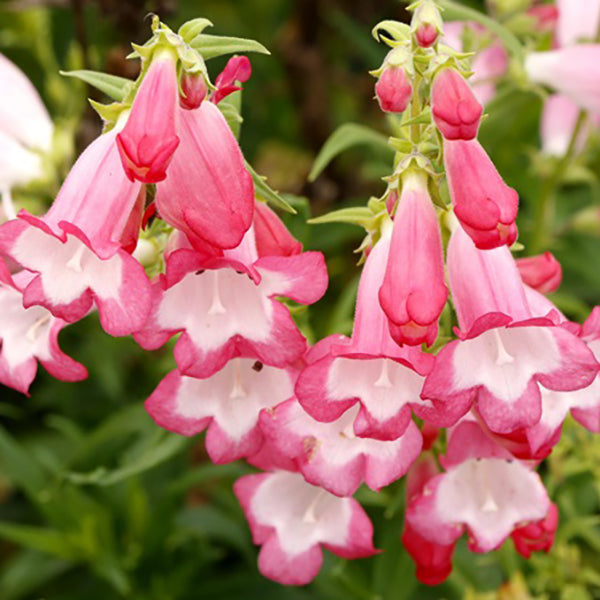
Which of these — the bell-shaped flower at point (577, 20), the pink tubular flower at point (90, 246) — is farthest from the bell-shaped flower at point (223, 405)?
the bell-shaped flower at point (577, 20)

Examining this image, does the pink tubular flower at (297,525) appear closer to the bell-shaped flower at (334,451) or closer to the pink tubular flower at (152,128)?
the bell-shaped flower at (334,451)

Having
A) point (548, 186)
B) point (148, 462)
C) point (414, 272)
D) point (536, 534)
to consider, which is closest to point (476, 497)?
point (536, 534)

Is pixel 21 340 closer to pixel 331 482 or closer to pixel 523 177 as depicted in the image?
pixel 331 482

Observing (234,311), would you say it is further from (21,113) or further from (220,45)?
(21,113)

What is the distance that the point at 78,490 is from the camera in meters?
1.73

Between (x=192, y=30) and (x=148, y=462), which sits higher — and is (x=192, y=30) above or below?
above

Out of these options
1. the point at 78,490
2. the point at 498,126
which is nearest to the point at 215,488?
the point at 78,490

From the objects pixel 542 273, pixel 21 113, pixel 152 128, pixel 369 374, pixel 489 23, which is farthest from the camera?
pixel 21 113

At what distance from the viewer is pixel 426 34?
97cm

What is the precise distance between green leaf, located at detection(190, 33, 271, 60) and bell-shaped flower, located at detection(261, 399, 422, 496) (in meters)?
0.35

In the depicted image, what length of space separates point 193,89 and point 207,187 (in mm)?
90

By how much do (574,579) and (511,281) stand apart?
635 mm

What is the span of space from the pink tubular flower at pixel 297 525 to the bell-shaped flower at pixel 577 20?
0.86 m

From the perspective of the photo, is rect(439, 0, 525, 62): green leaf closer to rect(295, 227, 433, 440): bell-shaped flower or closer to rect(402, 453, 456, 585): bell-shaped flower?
rect(295, 227, 433, 440): bell-shaped flower
